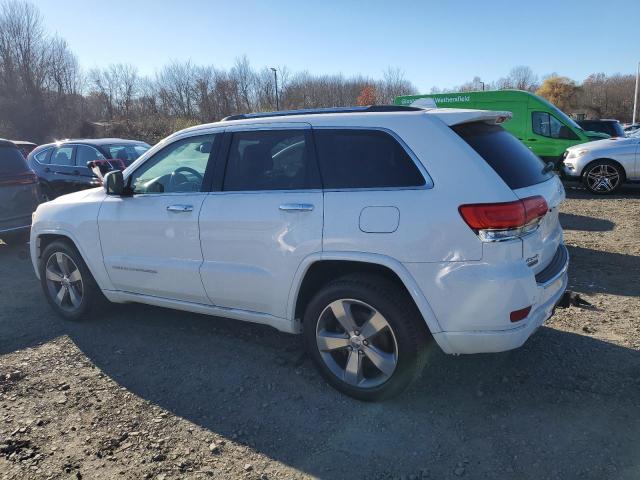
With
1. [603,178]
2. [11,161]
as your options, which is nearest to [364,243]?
[11,161]

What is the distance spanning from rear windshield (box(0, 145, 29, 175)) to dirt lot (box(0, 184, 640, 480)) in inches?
149

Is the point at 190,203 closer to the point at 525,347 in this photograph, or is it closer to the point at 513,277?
the point at 513,277

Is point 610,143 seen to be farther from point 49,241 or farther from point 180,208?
point 49,241

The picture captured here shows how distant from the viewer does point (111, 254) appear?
4223mm

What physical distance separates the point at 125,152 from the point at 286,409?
346 inches

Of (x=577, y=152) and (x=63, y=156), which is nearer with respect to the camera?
(x=63, y=156)

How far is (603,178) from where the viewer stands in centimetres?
1134

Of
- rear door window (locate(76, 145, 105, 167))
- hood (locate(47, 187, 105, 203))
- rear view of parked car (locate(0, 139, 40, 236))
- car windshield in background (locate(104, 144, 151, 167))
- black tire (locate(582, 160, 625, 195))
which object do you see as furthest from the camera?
black tire (locate(582, 160, 625, 195))

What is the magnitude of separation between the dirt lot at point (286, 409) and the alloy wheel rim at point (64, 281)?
27cm

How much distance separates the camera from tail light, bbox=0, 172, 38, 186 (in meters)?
7.31

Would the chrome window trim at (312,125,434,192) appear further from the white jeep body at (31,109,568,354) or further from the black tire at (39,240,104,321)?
the black tire at (39,240,104,321)

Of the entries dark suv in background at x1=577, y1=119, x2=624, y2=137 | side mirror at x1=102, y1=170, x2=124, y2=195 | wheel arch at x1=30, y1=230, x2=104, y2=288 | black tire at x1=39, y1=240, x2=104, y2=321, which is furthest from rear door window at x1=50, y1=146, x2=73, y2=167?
dark suv in background at x1=577, y1=119, x2=624, y2=137

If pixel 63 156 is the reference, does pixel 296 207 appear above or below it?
below

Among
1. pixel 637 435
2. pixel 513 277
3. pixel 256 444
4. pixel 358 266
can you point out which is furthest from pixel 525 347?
pixel 256 444
